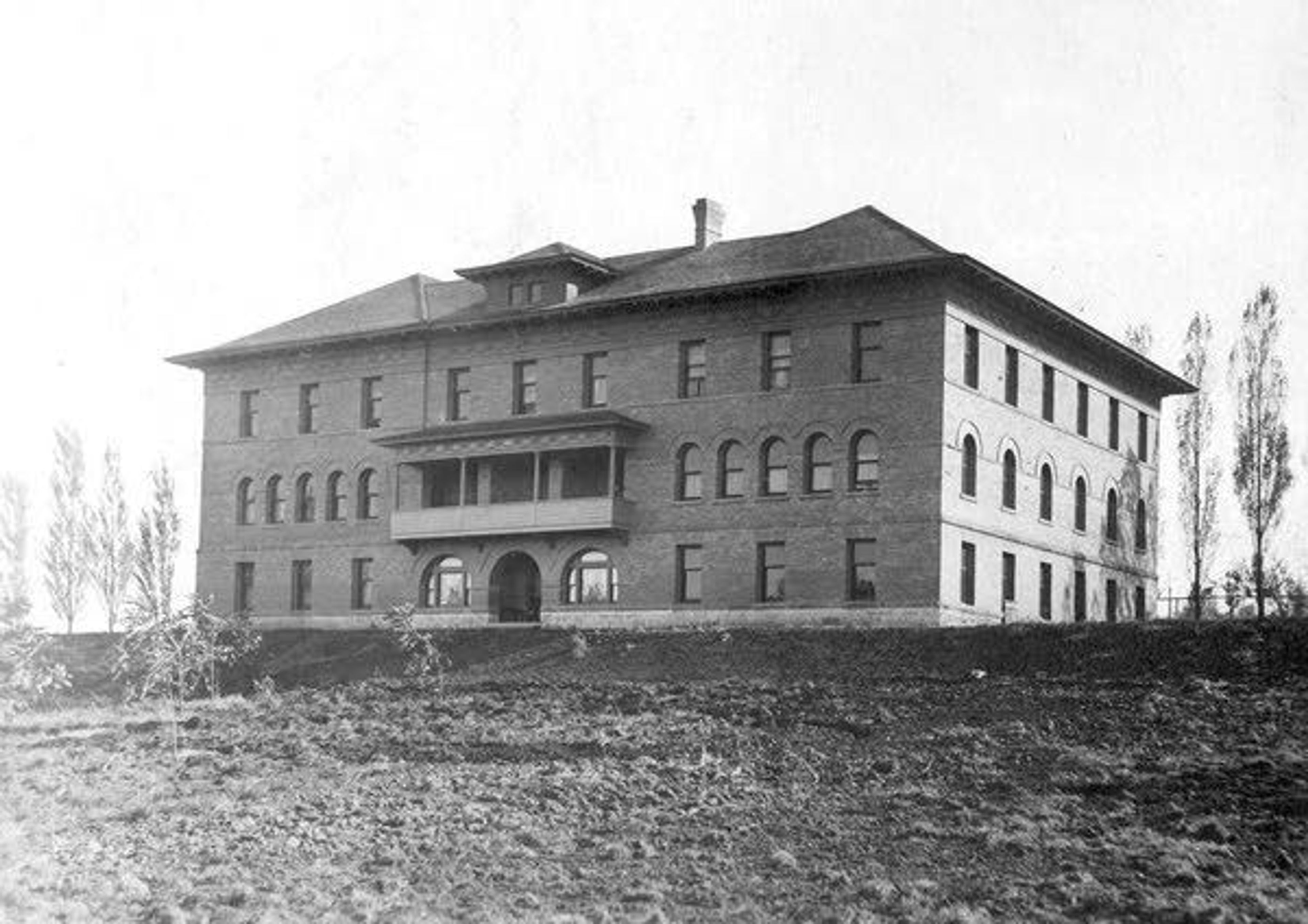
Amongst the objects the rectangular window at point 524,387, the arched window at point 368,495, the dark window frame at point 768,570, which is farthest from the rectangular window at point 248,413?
the dark window frame at point 768,570

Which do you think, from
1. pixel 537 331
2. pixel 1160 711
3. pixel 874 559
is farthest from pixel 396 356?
pixel 1160 711

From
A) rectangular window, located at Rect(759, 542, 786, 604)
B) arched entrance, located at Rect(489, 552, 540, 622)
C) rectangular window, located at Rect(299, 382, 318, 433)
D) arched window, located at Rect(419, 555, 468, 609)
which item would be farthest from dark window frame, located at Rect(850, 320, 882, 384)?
rectangular window, located at Rect(299, 382, 318, 433)

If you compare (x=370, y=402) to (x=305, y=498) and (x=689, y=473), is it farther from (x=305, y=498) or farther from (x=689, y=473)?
(x=689, y=473)

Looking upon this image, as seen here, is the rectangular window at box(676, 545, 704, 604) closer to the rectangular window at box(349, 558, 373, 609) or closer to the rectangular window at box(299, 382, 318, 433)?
the rectangular window at box(349, 558, 373, 609)

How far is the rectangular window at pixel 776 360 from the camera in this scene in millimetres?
46375

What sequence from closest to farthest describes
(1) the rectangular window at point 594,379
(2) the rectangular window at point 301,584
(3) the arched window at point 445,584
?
(1) the rectangular window at point 594,379
(3) the arched window at point 445,584
(2) the rectangular window at point 301,584

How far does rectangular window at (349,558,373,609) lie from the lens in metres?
53.3

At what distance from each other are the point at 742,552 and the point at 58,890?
26.1m

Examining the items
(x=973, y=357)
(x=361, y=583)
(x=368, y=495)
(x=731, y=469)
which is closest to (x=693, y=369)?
(x=731, y=469)

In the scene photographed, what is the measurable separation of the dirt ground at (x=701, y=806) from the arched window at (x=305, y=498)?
18.6 metres

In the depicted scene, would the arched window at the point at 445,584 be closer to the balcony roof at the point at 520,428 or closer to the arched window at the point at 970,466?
the balcony roof at the point at 520,428

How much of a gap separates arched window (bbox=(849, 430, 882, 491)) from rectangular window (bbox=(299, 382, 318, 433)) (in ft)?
61.1

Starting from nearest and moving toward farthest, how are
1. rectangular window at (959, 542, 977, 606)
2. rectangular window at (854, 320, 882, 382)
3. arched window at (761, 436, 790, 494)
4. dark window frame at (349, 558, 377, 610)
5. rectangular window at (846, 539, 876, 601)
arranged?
rectangular window at (846, 539, 876, 601), rectangular window at (959, 542, 977, 606), rectangular window at (854, 320, 882, 382), arched window at (761, 436, 790, 494), dark window frame at (349, 558, 377, 610)

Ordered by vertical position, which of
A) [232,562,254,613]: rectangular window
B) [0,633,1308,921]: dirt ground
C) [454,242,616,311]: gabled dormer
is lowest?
[0,633,1308,921]: dirt ground
